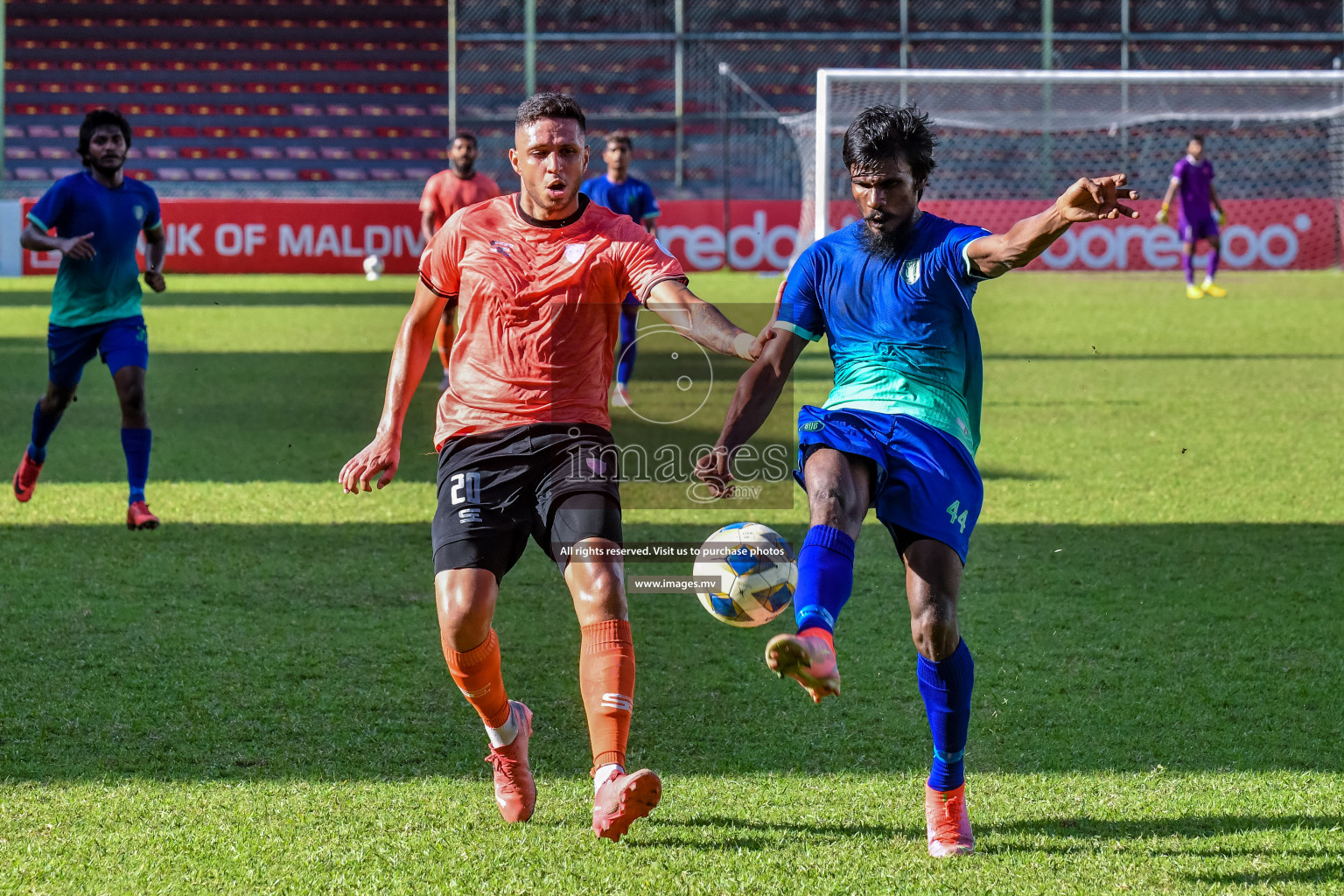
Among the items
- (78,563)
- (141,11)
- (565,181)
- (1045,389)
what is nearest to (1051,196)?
(1045,389)

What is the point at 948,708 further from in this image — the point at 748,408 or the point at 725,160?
the point at 725,160

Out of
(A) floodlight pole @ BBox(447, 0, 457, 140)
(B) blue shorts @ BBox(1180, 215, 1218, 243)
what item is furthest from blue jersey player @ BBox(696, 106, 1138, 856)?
(A) floodlight pole @ BBox(447, 0, 457, 140)

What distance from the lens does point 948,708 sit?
3742 mm

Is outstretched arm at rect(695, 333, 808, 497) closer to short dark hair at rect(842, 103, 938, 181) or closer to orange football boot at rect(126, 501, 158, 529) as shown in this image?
short dark hair at rect(842, 103, 938, 181)

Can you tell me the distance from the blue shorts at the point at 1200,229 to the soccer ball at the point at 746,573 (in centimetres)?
1801

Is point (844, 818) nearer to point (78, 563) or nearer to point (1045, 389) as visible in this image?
point (78, 563)

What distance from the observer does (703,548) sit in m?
4.49

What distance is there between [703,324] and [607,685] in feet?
3.01

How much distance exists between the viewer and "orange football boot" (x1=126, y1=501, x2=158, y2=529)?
764 cm

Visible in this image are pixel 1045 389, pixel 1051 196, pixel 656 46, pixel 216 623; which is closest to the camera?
pixel 216 623

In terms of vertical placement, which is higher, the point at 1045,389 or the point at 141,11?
the point at 141,11

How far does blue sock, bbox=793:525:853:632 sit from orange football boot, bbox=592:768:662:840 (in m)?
0.47

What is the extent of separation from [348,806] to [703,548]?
1236 mm

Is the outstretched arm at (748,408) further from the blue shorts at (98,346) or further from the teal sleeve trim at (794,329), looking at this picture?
the blue shorts at (98,346)
